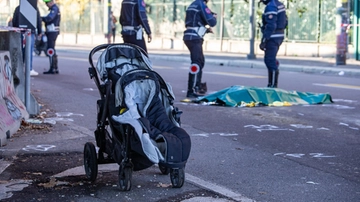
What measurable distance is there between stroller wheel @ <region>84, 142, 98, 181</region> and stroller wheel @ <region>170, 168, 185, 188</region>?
0.72 m

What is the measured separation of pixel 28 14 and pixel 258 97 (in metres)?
4.29

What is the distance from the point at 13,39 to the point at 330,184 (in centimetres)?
532

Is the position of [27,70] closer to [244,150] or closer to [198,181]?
[244,150]

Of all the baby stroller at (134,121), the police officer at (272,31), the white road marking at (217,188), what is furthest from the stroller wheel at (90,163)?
the police officer at (272,31)

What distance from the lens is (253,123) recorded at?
34.3 feet

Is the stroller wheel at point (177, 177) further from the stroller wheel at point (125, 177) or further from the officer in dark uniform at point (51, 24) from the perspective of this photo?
the officer in dark uniform at point (51, 24)

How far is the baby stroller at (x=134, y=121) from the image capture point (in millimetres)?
6078

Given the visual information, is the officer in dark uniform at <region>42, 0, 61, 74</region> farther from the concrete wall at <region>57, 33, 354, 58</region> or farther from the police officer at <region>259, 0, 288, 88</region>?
the concrete wall at <region>57, 33, 354, 58</region>

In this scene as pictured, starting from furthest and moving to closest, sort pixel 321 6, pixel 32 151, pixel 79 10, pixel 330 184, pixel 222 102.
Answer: pixel 79 10
pixel 321 6
pixel 222 102
pixel 32 151
pixel 330 184

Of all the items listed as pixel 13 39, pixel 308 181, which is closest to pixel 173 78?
pixel 13 39

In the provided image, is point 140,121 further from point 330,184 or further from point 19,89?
point 19,89

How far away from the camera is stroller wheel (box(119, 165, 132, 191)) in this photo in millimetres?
6195

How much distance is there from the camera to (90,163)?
21.8ft

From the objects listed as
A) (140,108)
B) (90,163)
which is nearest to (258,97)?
(140,108)
